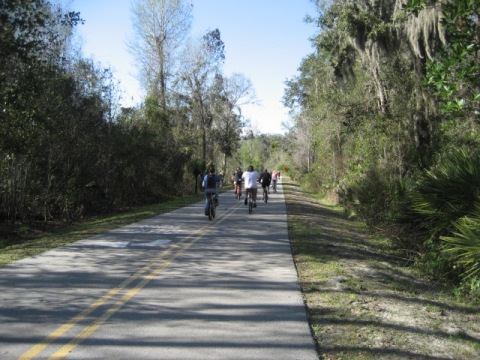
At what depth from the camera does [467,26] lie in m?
8.90

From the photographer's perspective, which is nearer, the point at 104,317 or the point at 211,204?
the point at 104,317

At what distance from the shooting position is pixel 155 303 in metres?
6.56

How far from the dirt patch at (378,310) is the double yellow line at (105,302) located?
250 cm

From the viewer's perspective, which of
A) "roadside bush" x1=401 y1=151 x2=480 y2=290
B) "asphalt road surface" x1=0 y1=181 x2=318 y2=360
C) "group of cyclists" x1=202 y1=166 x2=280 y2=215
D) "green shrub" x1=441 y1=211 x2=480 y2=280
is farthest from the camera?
"group of cyclists" x1=202 y1=166 x2=280 y2=215

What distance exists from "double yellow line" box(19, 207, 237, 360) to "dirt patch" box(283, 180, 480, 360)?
2497mm

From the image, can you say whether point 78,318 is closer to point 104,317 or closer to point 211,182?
point 104,317

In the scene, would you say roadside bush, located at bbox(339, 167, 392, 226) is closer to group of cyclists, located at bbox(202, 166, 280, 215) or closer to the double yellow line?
group of cyclists, located at bbox(202, 166, 280, 215)

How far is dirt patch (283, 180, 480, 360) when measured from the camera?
521cm

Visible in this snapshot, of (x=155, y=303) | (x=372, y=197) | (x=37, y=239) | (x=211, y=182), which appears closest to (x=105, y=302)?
(x=155, y=303)

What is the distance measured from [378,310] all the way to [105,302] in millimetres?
3683

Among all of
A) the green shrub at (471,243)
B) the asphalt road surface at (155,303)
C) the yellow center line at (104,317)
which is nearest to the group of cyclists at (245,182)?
the asphalt road surface at (155,303)

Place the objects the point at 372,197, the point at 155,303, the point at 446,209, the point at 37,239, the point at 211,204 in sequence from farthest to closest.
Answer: the point at 372,197, the point at 211,204, the point at 37,239, the point at 446,209, the point at 155,303

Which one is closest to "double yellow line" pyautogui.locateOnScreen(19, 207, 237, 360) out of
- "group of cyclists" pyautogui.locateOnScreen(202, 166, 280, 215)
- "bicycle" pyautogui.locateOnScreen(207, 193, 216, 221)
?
"bicycle" pyautogui.locateOnScreen(207, 193, 216, 221)

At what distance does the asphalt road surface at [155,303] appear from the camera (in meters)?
4.95
